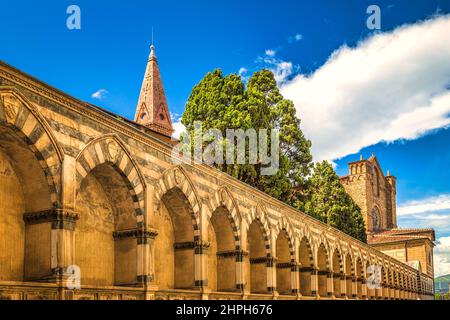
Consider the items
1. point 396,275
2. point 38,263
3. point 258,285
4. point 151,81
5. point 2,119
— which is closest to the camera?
point 2,119

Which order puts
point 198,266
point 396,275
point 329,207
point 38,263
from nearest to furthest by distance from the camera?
1. point 38,263
2. point 198,266
3. point 329,207
4. point 396,275

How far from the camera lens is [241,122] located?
30.0m

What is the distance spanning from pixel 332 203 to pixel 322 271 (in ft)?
49.7

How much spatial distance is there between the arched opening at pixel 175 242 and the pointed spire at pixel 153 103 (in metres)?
40.9

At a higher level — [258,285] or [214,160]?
[214,160]

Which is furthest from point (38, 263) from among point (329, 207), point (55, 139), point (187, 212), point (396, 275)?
point (396, 275)

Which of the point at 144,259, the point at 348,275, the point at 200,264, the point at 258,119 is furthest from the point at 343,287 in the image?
the point at 144,259

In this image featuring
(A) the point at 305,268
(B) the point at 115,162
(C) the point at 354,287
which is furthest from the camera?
(C) the point at 354,287

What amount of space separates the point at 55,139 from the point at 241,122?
19.0 metres

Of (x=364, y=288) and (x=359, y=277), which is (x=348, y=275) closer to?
(x=359, y=277)

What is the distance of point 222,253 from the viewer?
19.7 metres

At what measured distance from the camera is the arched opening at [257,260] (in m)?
21.8

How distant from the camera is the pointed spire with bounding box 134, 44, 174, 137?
58.3m
